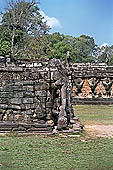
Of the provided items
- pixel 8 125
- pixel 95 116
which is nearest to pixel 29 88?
pixel 8 125

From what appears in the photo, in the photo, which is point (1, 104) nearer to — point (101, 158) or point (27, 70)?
point (27, 70)

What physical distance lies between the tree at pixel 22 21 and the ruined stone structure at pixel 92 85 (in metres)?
12.6

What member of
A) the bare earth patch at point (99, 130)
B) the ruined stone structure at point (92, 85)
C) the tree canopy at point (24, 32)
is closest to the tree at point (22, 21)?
the tree canopy at point (24, 32)

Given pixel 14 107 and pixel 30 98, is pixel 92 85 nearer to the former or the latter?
pixel 30 98

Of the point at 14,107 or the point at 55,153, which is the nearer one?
the point at 55,153

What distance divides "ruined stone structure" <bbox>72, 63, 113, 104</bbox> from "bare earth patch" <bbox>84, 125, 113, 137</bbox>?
10.3 meters

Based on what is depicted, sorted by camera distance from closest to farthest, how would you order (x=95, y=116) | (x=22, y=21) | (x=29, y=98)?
(x=29, y=98) → (x=95, y=116) → (x=22, y=21)

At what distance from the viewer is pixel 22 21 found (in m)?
37.3

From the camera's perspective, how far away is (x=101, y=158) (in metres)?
6.76

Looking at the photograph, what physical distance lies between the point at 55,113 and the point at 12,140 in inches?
108

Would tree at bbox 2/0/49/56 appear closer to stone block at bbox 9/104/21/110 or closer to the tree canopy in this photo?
the tree canopy

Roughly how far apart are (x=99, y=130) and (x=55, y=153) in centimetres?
381

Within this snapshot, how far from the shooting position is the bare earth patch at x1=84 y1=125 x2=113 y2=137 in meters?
9.91

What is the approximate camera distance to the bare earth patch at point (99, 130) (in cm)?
991
